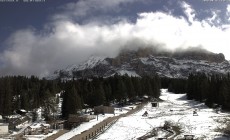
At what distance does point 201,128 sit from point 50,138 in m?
30.5

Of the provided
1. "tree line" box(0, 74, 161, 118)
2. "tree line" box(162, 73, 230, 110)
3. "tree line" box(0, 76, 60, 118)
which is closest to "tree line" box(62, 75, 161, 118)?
"tree line" box(0, 74, 161, 118)

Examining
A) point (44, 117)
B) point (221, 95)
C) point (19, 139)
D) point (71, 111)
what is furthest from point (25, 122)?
point (221, 95)

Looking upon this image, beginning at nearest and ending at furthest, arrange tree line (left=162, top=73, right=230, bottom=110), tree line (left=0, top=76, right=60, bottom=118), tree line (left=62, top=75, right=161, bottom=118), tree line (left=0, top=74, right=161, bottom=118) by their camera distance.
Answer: tree line (left=162, top=73, right=230, bottom=110), tree line (left=0, top=74, right=161, bottom=118), tree line (left=62, top=75, right=161, bottom=118), tree line (left=0, top=76, right=60, bottom=118)

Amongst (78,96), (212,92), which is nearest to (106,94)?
(78,96)

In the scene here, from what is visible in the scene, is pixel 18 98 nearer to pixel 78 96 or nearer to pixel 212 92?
pixel 78 96

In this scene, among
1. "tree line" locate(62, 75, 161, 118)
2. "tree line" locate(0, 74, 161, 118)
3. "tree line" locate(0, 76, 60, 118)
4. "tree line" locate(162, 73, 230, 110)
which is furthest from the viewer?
"tree line" locate(0, 76, 60, 118)

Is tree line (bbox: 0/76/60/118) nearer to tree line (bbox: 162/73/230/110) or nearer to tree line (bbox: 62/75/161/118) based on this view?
tree line (bbox: 62/75/161/118)

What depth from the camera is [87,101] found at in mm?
136750

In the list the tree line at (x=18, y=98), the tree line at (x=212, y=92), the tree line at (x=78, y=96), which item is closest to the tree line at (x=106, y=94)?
the tree line at (x=78, y=96)

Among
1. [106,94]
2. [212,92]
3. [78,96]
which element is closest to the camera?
[78,96]

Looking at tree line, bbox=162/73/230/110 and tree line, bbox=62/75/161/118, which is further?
tree line, bbox=62/75/161/118

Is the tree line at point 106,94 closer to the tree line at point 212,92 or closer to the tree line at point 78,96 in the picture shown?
the tree line at point 78,96

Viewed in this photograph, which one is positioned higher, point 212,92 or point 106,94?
point 106,94

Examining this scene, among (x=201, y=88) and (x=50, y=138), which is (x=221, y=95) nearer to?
(x=201, y=88)
